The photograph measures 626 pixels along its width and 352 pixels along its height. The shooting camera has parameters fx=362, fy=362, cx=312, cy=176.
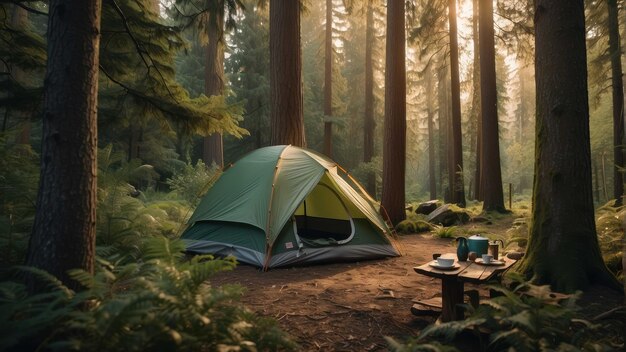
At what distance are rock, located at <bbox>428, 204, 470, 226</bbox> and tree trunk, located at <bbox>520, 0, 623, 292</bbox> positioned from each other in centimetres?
588

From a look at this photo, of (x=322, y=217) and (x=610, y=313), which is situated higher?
(x=322, y=217)

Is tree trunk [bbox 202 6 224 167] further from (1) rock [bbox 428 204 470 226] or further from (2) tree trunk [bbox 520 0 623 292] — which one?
(2) tree trunk [bbox 520 0 623 292]

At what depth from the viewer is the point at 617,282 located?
12.4 feet

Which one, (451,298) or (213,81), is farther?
(213,81)

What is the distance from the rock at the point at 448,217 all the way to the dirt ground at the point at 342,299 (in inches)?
166

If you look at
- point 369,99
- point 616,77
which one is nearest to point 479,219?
point 616,77

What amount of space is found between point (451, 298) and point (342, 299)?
50.3 inches

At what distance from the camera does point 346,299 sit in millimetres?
4113

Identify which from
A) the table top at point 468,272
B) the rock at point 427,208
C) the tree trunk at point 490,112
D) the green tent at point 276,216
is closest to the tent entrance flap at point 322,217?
the green tent at point 276,216

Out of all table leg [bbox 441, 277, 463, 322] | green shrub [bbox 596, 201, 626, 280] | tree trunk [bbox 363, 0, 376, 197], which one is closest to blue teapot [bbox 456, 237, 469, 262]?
table leg [bbox 441, 277, 463, 322]

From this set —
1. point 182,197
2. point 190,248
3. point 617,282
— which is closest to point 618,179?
point 617,282

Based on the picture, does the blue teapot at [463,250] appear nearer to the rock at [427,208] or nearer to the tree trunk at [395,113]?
the tree trunk at [395,113]

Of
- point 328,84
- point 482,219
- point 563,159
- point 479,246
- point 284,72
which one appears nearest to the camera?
point 479,246

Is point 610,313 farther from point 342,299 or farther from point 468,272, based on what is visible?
point 342,299
